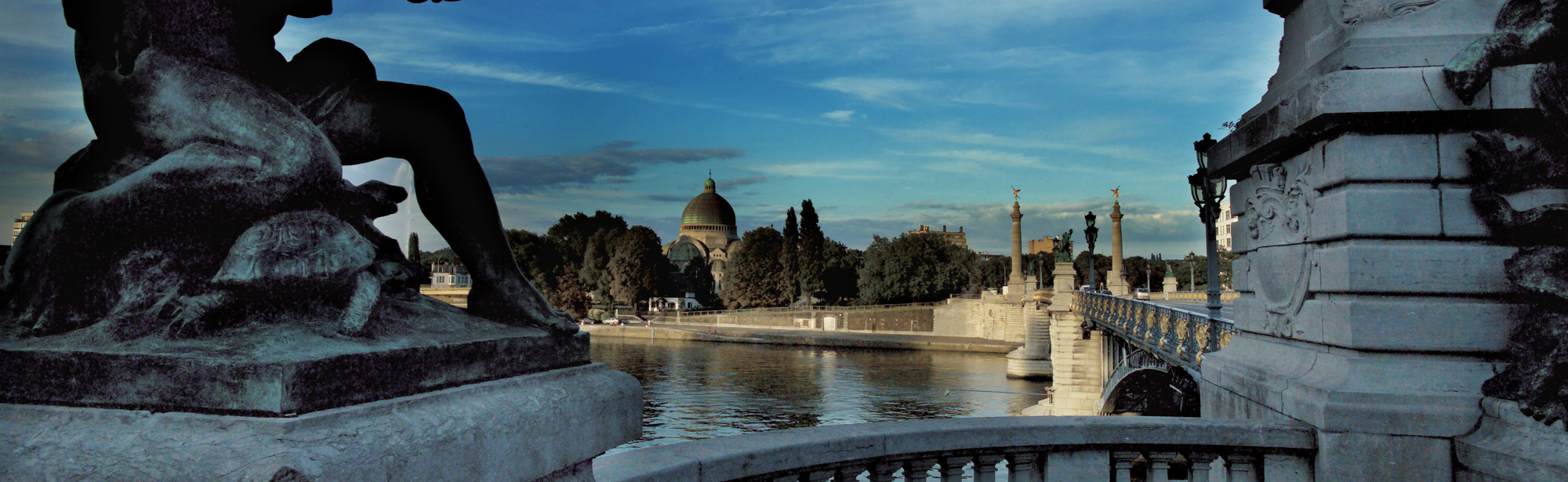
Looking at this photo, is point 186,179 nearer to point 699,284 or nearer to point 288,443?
point 288,443

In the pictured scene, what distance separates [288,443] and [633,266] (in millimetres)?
67716

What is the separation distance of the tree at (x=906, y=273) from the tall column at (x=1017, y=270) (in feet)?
44.4

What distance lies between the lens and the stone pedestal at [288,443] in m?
1.43

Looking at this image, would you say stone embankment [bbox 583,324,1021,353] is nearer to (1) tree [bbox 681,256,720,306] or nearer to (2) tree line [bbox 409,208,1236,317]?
(2) tree line [bbox 409,208,1236,317]

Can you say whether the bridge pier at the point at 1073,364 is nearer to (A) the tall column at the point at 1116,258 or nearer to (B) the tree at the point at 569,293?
(A) the tall column at the point at 1116,258

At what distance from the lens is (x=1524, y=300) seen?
3375mm

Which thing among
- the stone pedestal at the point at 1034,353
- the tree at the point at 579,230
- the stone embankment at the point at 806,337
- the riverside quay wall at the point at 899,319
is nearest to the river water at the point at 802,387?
the stone pedestal at the point at 1034,353

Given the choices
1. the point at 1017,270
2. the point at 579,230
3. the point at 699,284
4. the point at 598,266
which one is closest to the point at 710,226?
the point at 699,284

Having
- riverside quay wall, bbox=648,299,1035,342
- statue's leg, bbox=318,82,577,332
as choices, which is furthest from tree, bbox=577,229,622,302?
statue's leg, bbox=318,82,577,332

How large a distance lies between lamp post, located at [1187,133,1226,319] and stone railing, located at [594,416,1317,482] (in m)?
5.50

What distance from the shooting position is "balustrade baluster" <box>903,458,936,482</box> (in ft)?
11.5

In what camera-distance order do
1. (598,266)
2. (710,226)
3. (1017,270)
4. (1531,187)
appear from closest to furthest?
(1531,187), (1017,270), (598,266), (710,226)

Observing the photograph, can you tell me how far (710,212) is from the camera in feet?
367

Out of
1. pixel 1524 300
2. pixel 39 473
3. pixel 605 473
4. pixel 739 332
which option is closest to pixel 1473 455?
pixel 1524 300
